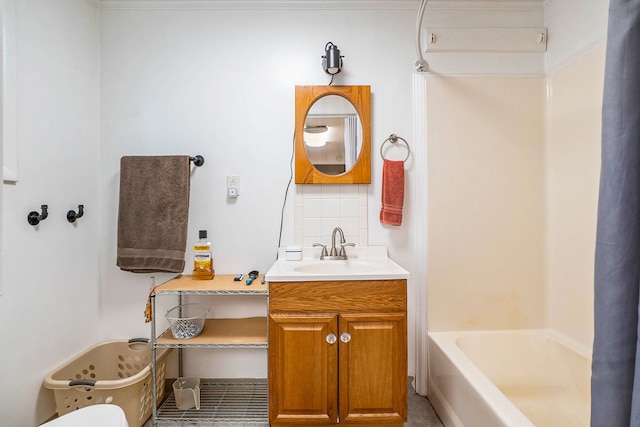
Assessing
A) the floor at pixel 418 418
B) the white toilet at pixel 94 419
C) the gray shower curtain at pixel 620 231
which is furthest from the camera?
the floor at pixel 418 418

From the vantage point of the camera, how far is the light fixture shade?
177 centimetres

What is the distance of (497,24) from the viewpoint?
188 centimetres

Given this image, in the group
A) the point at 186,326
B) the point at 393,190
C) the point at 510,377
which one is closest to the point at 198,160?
the point at 186,326

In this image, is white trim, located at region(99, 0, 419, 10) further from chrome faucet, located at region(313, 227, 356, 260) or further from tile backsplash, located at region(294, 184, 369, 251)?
chrome faucet, located at region(313, 227, 356, 260)

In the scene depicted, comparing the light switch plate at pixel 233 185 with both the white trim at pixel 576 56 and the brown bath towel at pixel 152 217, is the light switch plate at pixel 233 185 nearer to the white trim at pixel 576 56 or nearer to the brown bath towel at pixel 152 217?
the brown bath towel at pixel 152 217

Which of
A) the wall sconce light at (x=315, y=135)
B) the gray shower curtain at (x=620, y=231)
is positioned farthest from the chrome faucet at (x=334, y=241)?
the gray shower curtain at (x=620, y=231)

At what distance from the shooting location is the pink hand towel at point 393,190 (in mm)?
1814

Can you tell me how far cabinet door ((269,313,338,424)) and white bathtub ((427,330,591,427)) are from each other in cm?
58

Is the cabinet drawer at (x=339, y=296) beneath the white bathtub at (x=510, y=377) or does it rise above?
above

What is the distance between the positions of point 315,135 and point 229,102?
1.85ft

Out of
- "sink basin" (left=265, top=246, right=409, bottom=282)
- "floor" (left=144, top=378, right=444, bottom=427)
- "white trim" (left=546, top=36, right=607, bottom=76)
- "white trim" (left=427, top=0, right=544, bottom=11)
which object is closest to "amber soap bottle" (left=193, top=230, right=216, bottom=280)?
"sink basin" (left=265, top=246, right=409, bottom=282)

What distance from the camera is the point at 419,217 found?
1.89 metres

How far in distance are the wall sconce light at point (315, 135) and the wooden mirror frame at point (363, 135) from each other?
1.3 inches

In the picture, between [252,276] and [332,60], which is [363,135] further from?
[252,276]
